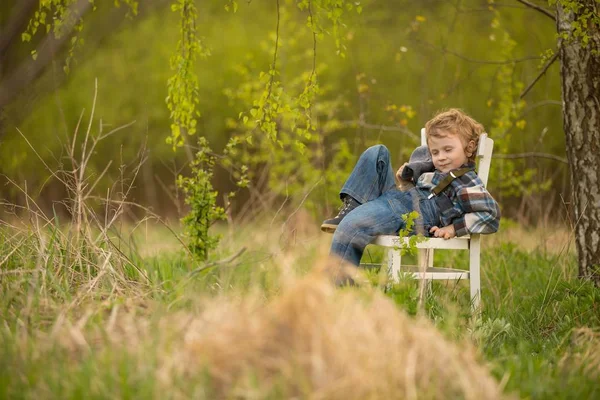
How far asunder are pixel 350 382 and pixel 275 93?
94.6 inches

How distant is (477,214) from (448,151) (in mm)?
422

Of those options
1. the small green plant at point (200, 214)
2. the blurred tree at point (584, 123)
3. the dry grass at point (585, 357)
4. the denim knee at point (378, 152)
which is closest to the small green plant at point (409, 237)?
the denim knee at point (378, 152)

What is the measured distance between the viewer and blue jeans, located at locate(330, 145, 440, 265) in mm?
3635

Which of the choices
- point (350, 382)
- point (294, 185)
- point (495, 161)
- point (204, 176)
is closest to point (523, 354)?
point (350, 382)

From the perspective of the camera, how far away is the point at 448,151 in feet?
12.6

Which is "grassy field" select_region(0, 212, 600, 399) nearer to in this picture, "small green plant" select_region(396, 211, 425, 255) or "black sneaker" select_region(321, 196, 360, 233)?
"small green plant" select_region(396, 211, 425, 255)

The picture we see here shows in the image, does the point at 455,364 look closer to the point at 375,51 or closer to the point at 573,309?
the point at 573,309

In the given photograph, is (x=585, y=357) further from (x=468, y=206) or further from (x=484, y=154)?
(x=484, y=154)

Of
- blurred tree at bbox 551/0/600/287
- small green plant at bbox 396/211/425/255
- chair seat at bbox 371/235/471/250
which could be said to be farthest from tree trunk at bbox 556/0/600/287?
small green plant at bbox 396/211/425/255

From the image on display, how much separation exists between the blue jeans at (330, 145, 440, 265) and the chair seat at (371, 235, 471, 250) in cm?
6

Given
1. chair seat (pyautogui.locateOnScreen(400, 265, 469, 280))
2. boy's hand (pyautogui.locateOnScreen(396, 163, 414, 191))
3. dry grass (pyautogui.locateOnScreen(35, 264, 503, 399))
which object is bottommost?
chair seat (pyautogui.locateOnScreen(400, 265, 469, 280))

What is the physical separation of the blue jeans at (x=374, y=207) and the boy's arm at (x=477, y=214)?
0.65 ft

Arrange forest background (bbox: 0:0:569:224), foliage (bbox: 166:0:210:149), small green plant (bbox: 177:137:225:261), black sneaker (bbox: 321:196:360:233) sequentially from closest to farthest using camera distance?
black sneaker (bbox: 321:196:360:233)
foliage (bbox: 166:0:210:149)
small green plant (bbox: 177:137:225:261)
forest background (bbox: 0:0:569:224)

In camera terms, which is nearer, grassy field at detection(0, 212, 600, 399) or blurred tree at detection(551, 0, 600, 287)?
grassy field at detection(0, 212, 600, 399)
